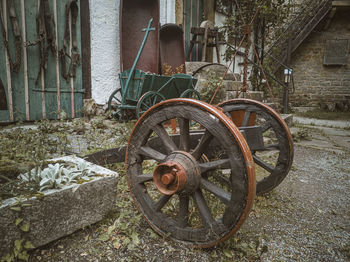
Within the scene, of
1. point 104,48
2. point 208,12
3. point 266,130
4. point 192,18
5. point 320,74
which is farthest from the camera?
point 320,74

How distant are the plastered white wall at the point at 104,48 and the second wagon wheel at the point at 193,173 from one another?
11.9ft

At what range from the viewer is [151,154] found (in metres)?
1.46

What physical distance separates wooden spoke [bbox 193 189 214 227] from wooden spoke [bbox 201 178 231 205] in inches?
2.5

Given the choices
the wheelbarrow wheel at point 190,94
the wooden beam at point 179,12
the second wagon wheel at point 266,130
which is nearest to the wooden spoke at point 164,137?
the second wagon wheel at point 266,130

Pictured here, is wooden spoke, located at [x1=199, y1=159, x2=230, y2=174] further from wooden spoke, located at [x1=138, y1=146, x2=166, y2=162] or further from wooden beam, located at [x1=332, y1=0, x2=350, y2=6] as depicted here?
wooden beam, located at [x1=332, y1=0, x2=350, y2=6]

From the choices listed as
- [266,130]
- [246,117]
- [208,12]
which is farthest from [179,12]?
[266,130]

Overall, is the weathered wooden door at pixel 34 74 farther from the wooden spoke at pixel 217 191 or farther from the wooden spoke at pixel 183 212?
the wooden spoke at pixel 217 191

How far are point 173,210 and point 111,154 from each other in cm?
66

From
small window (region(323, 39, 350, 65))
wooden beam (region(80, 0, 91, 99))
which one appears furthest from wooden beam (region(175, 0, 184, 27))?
small window (region(323, 39, 350, 65))

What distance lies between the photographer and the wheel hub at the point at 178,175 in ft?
4.09

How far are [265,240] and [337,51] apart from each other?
1084cm

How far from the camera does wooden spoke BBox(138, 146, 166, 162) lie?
1.44m

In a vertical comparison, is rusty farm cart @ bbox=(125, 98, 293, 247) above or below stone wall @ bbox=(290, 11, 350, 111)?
below

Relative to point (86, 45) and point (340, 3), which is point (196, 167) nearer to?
point (86, 45)
